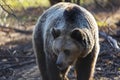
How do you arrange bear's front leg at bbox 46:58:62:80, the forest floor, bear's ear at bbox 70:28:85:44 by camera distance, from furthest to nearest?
the forest floor < bear's front leg at bbox 46:58:62:80 < bear's ear at bbox 70:28:85:44

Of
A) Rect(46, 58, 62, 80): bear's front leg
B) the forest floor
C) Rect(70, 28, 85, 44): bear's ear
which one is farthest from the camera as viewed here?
the forest floor

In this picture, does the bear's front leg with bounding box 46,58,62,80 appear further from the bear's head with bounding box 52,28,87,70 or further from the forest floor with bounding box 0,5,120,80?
the forest floor with bounding box 0,5,120,80

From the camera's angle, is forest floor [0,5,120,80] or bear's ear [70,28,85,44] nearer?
bear's ear [70,28,85,44]

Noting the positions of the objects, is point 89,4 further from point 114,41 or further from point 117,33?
point 114,41

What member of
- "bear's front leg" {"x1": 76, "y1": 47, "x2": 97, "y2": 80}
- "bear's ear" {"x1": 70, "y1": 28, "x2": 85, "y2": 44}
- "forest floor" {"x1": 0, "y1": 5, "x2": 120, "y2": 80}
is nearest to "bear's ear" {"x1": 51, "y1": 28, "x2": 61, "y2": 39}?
"bear's ear" {"x1": 70, "y1": 28, "x2": 85, "y2": 44}

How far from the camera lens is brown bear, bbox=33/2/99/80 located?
5.41m

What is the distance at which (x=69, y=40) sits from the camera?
543cm

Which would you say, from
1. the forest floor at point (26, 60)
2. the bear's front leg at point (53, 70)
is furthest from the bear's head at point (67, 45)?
the forest floor at point (26, 60)

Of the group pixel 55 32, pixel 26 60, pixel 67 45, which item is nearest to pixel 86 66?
pixel 67 45

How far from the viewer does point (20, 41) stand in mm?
11117

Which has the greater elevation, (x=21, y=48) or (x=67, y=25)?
(x=67, y=25)

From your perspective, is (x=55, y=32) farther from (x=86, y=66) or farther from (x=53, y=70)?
(x=86, y=66)

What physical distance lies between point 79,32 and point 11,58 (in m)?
4.06

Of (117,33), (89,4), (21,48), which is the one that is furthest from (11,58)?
(89,4)
